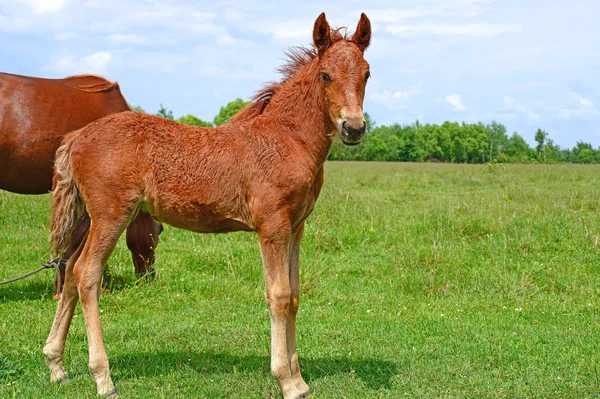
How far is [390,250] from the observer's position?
29.2 feet

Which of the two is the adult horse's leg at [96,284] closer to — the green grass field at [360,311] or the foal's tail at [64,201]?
the green grass field at [360,311]

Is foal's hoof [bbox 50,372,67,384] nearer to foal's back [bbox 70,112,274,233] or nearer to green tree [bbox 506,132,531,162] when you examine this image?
foal's back [bbox 70,112,274,233]

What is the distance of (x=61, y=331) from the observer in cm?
464

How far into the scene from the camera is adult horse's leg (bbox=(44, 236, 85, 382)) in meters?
4.61

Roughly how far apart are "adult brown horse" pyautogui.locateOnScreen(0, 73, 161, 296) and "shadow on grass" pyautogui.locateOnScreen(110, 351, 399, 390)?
2.23 m

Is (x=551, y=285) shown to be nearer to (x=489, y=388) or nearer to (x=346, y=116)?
(x=489, y=388)

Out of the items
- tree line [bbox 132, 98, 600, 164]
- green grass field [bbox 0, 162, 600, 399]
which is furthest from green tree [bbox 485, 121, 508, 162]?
green grass field [bbox 0, 162, 600, 399]

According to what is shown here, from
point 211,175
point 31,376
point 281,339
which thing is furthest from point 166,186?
point 31,376

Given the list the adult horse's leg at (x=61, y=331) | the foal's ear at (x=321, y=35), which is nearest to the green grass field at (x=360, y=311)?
the adult horse's leg at (x=61, y=331)

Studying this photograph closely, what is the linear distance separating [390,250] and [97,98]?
14.8 feet

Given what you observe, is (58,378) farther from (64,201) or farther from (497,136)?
(497,136)

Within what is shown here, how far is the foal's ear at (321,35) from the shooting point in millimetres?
4254

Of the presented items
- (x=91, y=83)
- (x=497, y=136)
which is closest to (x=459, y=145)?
(x=497, y=136)

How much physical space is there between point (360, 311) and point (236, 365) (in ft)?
6.50
